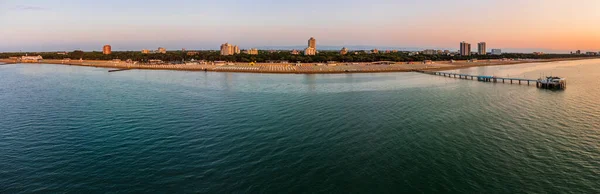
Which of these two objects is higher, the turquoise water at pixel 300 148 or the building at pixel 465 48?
the building at pixel 465 48

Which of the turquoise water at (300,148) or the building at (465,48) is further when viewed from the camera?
the building at (465,48)

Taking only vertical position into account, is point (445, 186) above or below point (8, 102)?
below

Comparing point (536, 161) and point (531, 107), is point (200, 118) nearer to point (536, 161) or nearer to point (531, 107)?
point (536, 161)

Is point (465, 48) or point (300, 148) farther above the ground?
point (465, 48)

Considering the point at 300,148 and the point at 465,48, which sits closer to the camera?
the point at 300,148

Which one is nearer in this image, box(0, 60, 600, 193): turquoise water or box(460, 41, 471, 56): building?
box(0, 60, 600, 193): turquoise water

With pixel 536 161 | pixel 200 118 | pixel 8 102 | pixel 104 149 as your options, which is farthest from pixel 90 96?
pixel 536 161

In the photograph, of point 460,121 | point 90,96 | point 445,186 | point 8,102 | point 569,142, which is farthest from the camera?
point 90,96

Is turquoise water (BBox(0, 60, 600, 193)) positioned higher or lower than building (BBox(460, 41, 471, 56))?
lower
